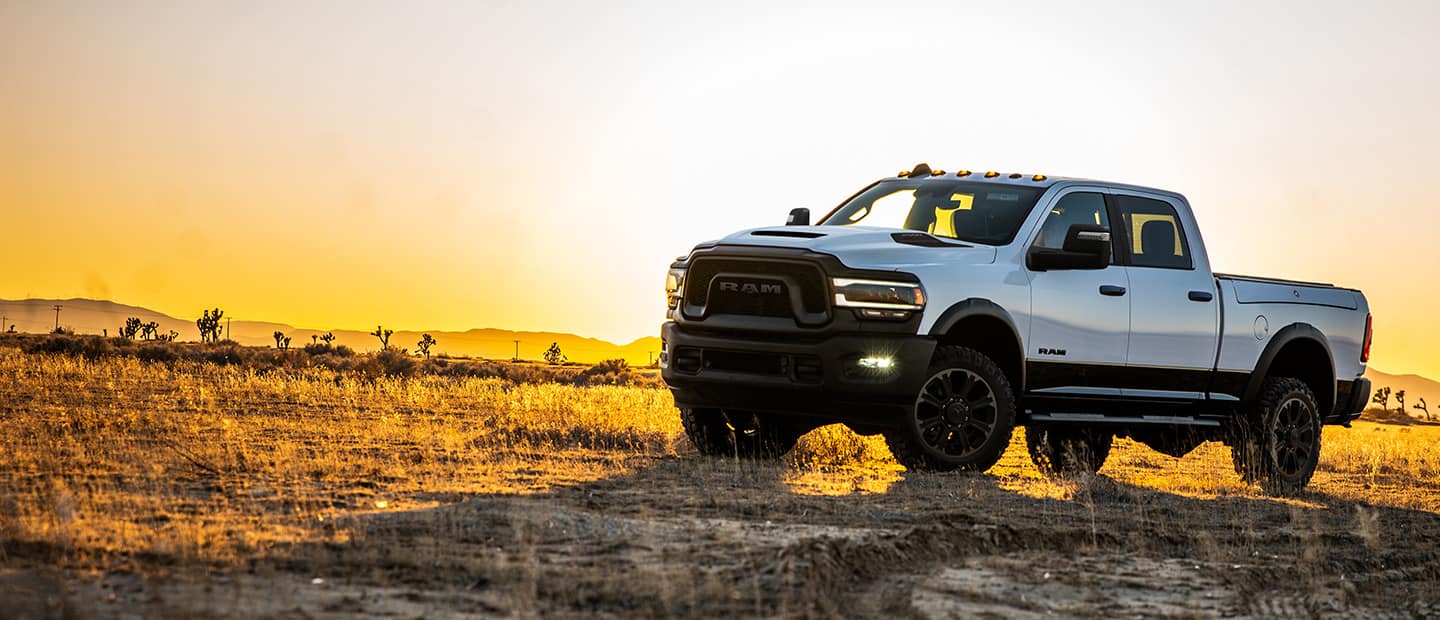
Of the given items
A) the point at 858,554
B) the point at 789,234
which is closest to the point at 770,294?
the point at 789,234

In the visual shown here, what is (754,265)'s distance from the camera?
12.2m

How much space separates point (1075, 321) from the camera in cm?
1301

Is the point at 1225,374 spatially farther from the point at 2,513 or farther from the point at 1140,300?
the point at 2,513

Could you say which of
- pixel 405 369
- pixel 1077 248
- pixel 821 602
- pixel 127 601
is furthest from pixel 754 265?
pixel 405 369

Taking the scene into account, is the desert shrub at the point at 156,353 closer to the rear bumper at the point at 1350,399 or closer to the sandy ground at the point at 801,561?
the rear bumper at the point at 1350,399

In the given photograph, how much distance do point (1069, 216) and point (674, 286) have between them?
3357 millimetres

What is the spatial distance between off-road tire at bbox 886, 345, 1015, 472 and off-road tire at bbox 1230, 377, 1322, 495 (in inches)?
127

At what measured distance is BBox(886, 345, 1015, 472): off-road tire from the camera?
40.1 feet

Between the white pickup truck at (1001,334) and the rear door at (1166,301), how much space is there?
0.06 feet

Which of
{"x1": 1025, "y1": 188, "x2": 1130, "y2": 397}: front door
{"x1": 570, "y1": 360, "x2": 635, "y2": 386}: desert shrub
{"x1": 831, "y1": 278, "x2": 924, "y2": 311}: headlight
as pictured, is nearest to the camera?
{"x1": 831, "y1": 278, "x2": 924, "y2": 311}: headlight

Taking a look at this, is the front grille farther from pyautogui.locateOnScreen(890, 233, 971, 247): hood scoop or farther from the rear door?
the rear door

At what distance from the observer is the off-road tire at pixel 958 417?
40.1 feet

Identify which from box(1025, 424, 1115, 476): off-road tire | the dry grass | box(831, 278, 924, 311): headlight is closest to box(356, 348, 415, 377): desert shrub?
the dry grass

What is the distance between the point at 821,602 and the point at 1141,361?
23.7ft
